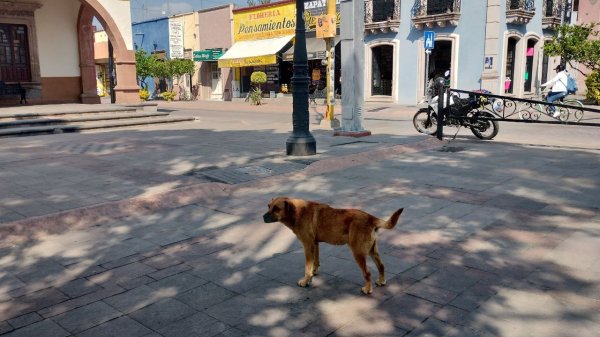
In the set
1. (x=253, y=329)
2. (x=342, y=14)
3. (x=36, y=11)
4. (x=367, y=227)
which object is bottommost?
(x=253, y=329)

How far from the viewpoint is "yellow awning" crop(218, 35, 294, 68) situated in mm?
29406

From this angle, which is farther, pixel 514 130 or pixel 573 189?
pixel 514 130

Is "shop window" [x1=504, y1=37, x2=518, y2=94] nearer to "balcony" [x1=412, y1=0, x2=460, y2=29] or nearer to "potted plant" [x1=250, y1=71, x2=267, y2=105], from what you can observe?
"balcony" [x1=412, y1=0, x2=460, y2=29]

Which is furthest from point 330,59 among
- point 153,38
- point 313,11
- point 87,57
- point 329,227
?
point 153,38

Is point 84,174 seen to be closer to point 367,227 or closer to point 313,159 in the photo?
point 313,159

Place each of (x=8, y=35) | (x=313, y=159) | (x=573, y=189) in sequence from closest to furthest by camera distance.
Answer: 1. (x=573, y=189)
2. (x=313, y=159)
3. (x=8, y=35)

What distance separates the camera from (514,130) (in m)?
14.0

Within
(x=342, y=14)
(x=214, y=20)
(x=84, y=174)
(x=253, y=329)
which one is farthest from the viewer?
(x=214, y=20)

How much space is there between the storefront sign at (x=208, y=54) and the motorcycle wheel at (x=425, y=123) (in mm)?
24742

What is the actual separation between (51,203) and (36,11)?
1522 centimetres

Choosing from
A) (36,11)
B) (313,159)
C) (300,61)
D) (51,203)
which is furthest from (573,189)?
(36,11)

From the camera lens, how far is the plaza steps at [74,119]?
1327cm

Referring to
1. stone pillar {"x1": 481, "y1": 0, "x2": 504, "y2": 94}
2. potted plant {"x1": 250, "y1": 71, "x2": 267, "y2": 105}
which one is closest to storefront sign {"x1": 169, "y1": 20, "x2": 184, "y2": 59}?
potted plant {"x1": 250, "y1": 71, "x2": 267, "y2": 105}

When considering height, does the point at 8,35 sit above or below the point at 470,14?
below
